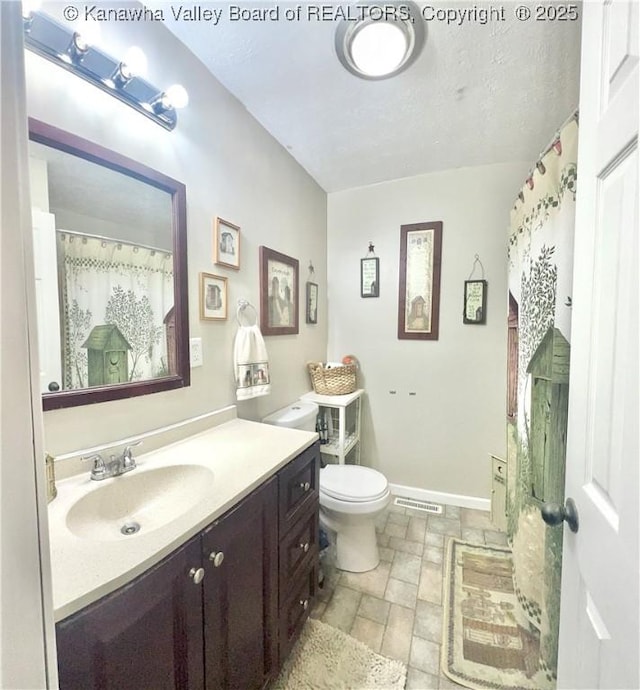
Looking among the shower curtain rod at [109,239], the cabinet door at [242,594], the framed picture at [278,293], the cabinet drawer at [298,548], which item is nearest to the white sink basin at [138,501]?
the cabinet door at [242,594]

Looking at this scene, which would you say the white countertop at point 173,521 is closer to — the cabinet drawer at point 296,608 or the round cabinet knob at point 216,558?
the round cabinet knob at point 216,558

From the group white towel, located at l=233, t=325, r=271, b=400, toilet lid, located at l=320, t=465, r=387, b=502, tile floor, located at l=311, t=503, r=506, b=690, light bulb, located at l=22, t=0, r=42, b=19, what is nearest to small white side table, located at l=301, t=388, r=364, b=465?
toilet lid, located at l=320, t=465, r=387, b=502

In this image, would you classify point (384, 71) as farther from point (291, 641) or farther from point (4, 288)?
point (291, 641)

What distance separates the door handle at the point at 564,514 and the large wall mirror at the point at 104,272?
1.27 metres

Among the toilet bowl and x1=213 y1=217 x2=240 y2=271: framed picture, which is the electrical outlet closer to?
x1=213 y1=217 x2=240 y2=271: framed picture

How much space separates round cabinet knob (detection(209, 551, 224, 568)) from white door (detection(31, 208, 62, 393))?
65 centimetres

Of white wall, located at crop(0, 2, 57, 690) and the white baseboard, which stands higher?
white wall, located at crop(0, 2, 57, 690)

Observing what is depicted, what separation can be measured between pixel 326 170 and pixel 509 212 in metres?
1.27

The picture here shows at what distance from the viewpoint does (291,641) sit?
1.12 metres

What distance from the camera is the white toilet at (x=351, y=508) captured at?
4.97ft

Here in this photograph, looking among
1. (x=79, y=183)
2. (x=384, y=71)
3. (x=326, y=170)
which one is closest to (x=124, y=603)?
(x=79, y=183)

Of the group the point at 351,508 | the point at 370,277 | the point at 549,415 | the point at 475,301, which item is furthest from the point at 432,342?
the point at 351,508

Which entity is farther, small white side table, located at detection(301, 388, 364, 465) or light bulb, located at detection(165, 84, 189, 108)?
small white side table, located at detection(301, 388, 364, 465)

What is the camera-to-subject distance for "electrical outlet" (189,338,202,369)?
50.0 inches
